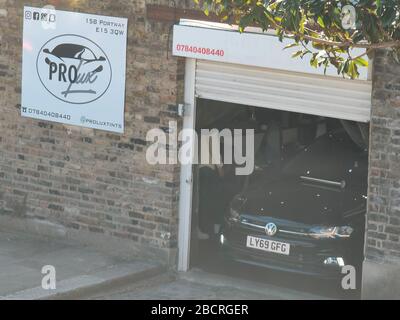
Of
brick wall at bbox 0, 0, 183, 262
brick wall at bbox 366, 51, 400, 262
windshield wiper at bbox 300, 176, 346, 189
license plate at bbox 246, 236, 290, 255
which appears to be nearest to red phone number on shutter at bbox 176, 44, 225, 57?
brick wall at bbox 0, 0, 183, 262

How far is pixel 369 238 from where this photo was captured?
33.8 ft

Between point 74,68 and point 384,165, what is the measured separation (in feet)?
13.9

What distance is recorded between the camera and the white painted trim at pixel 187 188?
1146cm

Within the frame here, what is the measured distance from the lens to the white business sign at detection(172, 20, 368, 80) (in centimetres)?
1047

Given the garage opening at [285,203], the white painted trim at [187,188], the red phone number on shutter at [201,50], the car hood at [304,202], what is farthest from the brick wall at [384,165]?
the white painted trim at [187,188]

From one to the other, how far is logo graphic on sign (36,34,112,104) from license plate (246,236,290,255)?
270cm

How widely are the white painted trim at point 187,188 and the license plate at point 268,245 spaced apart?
3.24ft

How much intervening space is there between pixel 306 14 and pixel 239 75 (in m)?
3.28

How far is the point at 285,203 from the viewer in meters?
Answer: 11.4

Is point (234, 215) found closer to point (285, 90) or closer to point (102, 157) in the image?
point (285, 90)

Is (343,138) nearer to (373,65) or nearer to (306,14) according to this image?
(373,65)

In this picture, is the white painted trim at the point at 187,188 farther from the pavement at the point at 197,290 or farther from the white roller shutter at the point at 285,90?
the pavement at the point at 197,290

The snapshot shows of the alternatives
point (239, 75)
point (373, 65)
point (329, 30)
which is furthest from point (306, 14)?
point (239, 75)
